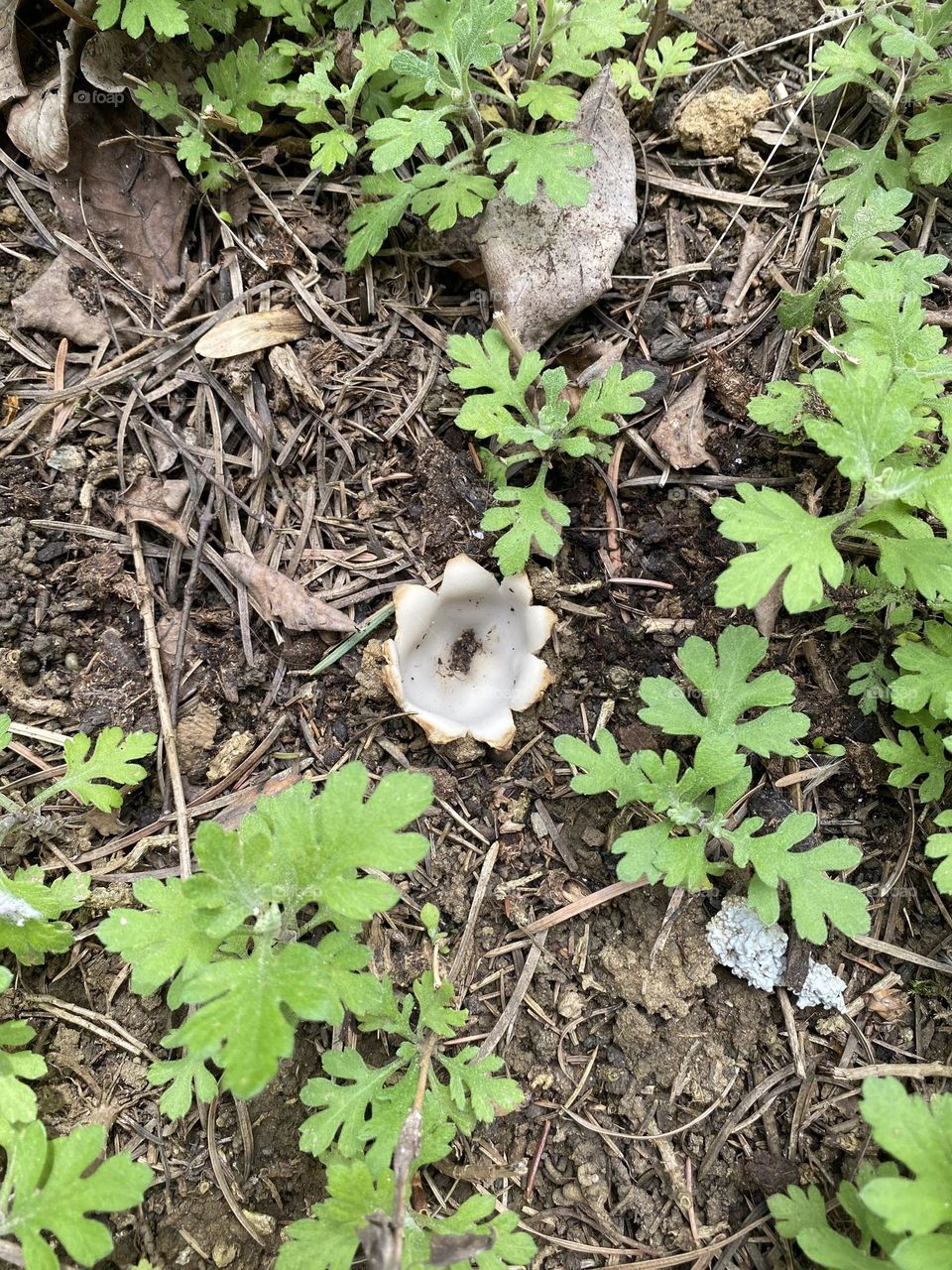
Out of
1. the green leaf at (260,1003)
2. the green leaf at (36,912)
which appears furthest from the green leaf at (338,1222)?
the green leaf at (36,912)

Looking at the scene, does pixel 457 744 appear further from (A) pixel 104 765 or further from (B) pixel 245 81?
(B) pixel 245 81

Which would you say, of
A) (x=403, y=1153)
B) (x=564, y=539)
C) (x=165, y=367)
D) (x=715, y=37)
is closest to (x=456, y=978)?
(x=403, y=1153)

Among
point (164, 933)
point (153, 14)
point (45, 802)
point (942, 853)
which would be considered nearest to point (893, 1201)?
point (942, 853)

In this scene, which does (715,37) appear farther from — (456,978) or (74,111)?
(456,978)

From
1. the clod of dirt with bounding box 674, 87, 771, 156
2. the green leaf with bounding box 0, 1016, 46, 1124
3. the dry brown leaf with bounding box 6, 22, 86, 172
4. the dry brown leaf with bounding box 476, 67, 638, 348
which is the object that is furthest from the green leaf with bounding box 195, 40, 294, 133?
the green leaf with bounding box 0, 1016, 46, 1124

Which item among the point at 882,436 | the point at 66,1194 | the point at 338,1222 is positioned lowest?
the point at 338,1222

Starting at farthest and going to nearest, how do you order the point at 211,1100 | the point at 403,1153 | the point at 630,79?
the point at 630,79, the point at 211,1100, the point at 403,1153
